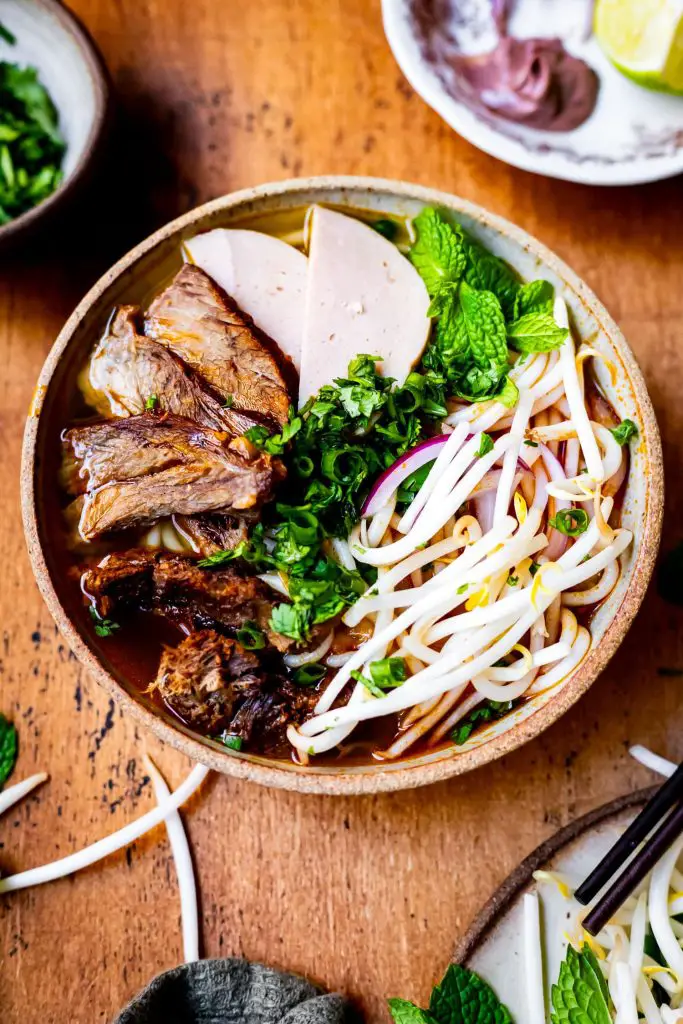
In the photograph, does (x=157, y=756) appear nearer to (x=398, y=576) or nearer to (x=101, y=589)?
(x=101, y=589)

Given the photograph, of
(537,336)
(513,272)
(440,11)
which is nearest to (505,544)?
(537,336)

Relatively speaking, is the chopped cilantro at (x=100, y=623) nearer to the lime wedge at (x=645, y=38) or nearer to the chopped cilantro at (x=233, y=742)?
the chopped cilantro at (x=233, y=742)

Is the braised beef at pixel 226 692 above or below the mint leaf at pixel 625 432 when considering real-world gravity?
below

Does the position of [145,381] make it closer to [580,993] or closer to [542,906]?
[542,906]

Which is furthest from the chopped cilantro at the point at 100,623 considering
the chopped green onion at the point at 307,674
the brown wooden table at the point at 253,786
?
the chopped green onion at the point at 307,674

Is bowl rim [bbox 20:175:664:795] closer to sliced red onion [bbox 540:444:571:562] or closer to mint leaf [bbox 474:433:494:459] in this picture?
sliced red onion [bbox 540:444:571:562]

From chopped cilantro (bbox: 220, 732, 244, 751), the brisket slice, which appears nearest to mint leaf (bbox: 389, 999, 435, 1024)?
chopped cilantro (bbox: 220, 732, 244, 751)

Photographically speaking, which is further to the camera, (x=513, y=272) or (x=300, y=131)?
(x=300, y=131)
